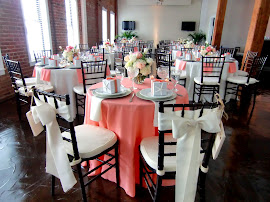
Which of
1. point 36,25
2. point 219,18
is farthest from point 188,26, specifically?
point 36,25

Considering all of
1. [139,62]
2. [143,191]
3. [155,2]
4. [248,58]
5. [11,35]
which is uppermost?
[155,2]

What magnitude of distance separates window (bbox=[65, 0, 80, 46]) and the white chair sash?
6.03 m

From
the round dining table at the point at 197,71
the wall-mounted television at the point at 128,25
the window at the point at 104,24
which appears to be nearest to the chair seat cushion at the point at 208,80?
the round dining table at the point at 197,71

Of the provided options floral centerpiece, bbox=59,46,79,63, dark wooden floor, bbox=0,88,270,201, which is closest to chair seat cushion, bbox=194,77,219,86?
dark wooden floor, bbox=0,88,270,201

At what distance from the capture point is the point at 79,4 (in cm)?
730

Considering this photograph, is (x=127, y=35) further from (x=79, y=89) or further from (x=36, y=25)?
(x=79, y=89)

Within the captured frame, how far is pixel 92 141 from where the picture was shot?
5.23ft

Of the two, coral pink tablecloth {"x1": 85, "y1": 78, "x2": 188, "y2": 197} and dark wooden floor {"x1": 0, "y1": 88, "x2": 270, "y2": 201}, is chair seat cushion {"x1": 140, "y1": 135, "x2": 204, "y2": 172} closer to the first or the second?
coral pink tablecloth {"x1": 85, "y1": 78, "x2": 188, "y2": 197}

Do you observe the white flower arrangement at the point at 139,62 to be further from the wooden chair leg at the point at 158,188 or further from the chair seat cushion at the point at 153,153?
the wooden chair leg at the point at 158,188

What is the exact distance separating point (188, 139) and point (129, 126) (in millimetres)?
524

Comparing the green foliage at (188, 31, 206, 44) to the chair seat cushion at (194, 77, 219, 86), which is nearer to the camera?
the chair seat cushion at (194, 77, 219, 86)

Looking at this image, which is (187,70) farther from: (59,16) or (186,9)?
(186,9)

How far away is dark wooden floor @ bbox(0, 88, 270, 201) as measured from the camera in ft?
5.78

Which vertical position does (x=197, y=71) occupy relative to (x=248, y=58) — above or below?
below
